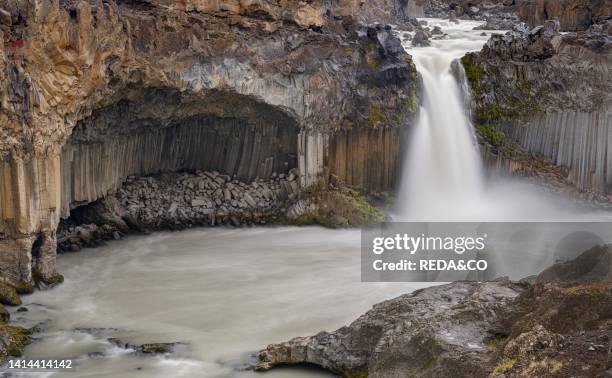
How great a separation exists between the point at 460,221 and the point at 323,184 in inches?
186

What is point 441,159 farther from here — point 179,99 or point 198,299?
point 198,299

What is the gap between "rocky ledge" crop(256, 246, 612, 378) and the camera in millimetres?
7234

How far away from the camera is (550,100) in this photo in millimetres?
26156

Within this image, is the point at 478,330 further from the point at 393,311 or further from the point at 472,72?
the point at 472,72

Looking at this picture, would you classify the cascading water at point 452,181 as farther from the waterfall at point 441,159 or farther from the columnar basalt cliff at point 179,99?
the columnar basalt cliff at point 179,99

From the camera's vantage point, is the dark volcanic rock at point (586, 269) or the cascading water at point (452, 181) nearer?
the dark volcanic rock at point (586, 269)

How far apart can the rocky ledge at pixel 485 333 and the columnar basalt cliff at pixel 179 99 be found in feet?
25.3

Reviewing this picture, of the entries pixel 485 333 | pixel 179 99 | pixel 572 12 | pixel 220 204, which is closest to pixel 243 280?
pixel 179 99

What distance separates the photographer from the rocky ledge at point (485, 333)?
7.23m

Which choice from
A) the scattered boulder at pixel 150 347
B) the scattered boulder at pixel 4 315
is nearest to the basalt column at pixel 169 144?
the scattered boulder at pixel 4 315

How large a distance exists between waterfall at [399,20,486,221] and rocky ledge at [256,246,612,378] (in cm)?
1359

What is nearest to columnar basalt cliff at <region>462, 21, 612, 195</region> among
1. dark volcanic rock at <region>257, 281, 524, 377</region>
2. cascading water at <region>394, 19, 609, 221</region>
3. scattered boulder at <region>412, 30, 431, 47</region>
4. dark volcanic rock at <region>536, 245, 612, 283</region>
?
cascading water at <region>394, 19, 609, 221</region>

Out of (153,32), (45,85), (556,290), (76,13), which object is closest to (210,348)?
(556,290)

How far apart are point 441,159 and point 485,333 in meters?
16.4
